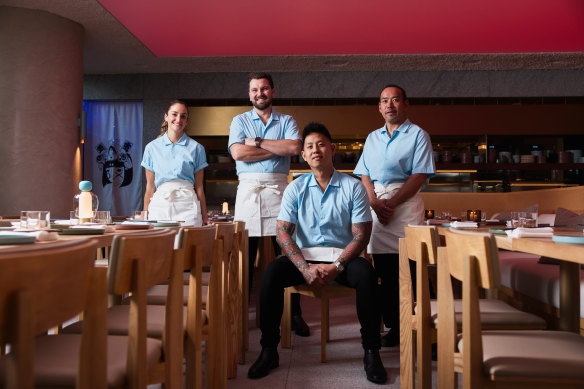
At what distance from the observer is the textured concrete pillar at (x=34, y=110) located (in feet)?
18.3

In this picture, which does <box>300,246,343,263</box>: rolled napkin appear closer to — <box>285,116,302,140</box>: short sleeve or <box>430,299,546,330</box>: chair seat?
<box>285,116,302,140</box>: short sleeve

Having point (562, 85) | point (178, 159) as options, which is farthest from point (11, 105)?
point (562, 85)

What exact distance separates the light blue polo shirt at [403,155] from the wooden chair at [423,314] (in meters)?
1.13

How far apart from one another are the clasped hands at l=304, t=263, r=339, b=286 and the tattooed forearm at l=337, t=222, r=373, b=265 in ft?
0.32

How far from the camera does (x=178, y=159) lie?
362 centimetres

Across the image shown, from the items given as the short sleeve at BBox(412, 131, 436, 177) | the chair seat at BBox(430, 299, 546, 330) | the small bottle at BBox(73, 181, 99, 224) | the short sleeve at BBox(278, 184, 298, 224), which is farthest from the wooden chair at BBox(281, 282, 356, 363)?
the small bottle at BBox(73, 181, 99, 224)

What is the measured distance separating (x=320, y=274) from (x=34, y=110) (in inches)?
177

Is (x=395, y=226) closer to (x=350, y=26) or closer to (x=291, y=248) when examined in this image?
(x=291, y=248)

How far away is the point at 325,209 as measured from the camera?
2914mm

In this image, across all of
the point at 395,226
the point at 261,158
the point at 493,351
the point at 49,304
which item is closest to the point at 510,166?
the point at 395,226

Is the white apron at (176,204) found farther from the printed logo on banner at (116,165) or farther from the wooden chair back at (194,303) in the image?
the printed logo on banner at (116,165)

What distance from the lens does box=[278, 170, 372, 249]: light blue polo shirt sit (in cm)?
288

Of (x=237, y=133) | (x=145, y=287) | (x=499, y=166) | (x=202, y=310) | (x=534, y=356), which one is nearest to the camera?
(x=145, y=287)

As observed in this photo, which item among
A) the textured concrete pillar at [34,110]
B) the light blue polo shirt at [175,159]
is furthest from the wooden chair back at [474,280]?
the textured concrete pillar at [34,110]
